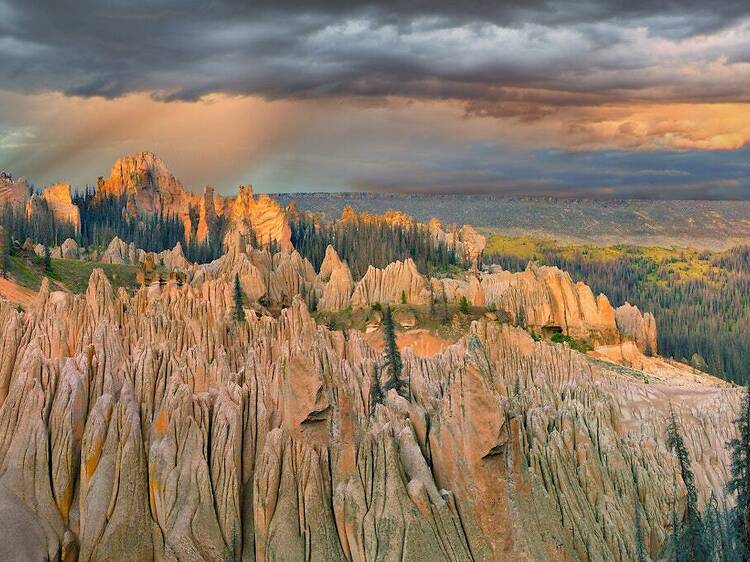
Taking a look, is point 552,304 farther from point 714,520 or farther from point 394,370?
point 394,370

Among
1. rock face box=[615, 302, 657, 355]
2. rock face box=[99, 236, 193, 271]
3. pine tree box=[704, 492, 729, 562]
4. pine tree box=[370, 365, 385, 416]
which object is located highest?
pine tree box=[370, 365, 385, 416]

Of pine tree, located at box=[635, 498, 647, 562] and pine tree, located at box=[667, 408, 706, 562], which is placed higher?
pine tree, located at box=[667, 408, 706, 562]

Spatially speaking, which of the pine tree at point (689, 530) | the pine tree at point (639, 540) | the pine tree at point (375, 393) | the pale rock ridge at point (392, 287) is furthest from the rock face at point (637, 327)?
the pine tree at point (375, 393)

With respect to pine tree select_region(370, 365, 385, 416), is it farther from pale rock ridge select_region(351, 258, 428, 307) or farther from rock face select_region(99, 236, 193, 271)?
rock face select_region(99, 236, 193, 271)

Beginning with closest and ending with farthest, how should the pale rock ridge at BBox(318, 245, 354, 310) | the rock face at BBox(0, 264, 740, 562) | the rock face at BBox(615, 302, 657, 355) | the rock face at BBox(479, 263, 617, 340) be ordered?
1. the rock face at BBox(0, 264, 740, 562)
2. the pale rock ridge at BBox(318, 245, 354, 310)
3. the rock face at BBox(479, 263, 617, 340)
4. the rock face at BBox(615, 302, 657, 355)

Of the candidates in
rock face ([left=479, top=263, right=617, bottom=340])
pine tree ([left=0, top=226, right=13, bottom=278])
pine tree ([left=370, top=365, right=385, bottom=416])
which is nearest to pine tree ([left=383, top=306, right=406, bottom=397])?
pine tree ([left=370, top=365, right=385, bottom=416])

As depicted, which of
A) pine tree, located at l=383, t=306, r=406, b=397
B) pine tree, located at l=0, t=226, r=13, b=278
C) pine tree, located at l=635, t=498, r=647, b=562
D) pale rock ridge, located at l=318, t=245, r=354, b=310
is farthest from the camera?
pale rock ridge, located at l=318, t=245, r=354, b=310

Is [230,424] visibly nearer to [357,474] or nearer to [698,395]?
[357,474]

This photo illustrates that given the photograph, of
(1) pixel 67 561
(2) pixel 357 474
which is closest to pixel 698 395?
(2) pixel 357 474
